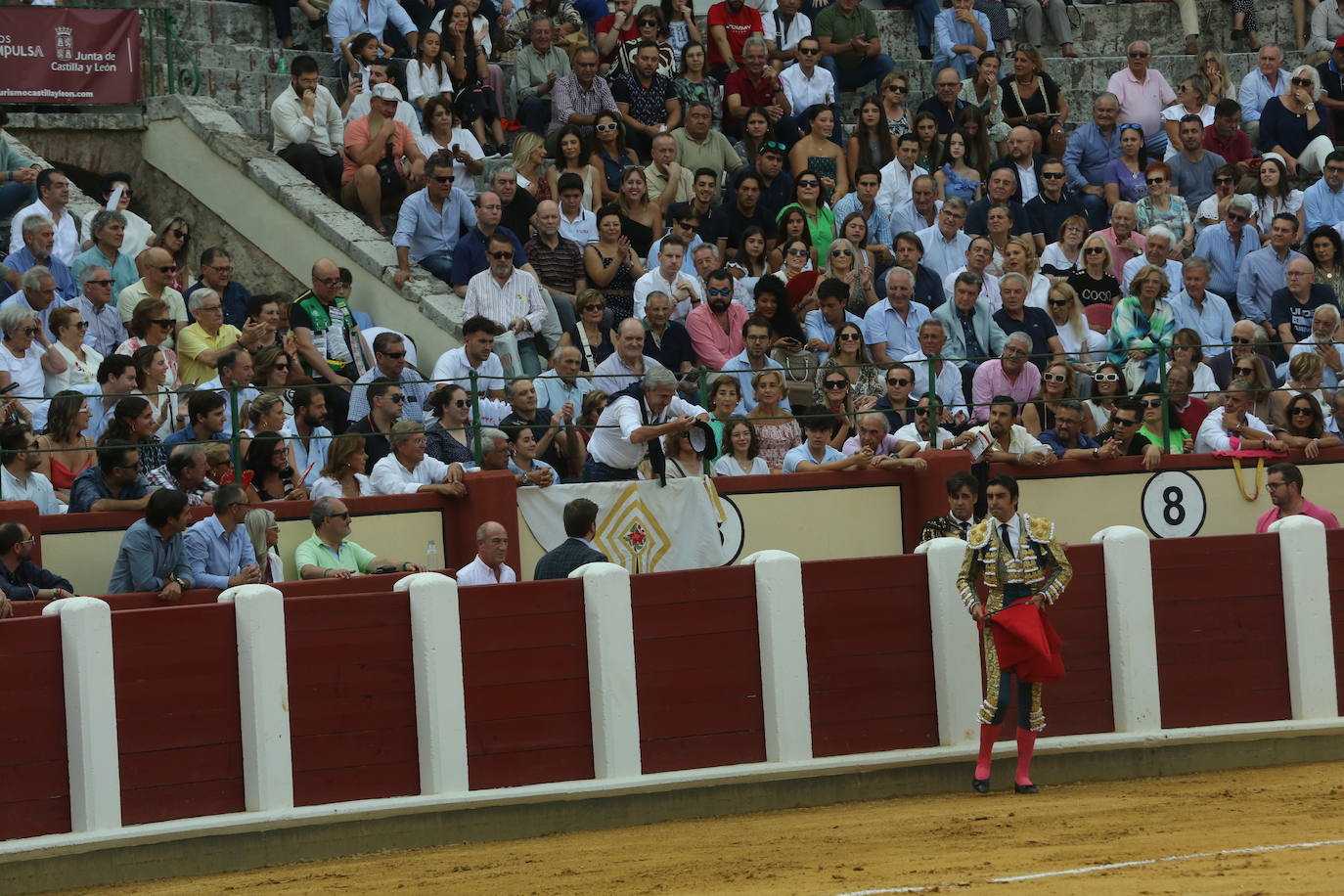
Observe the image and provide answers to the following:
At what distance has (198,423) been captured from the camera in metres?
10.7

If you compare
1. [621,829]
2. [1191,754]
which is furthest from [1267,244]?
[621,829]

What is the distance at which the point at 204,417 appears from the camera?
422 inches

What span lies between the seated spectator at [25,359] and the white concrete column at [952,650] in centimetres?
462

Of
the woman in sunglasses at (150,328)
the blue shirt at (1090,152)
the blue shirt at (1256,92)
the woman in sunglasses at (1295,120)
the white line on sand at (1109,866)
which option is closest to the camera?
the white line on sand at (1109,866)

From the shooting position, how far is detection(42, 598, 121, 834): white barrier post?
28.7 feet

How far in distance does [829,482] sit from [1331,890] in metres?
5.20

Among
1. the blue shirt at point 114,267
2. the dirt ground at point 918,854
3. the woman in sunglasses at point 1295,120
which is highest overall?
the woman in sunglasses at point 1295,120

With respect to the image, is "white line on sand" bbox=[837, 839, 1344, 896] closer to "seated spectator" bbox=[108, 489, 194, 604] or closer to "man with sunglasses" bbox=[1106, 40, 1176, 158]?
"seated spectator" bbox=[108, 489, 194, 604]

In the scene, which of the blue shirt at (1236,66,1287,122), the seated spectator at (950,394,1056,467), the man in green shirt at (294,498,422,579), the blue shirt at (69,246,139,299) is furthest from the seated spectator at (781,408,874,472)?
the blue shirt at (1236,66,1287,122)

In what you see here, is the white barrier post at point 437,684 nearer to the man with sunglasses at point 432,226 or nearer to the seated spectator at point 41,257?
the seated spectator at point 41,257

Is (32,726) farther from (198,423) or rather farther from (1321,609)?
(1321,609)

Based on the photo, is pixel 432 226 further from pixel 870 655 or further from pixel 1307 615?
pixel 1307 615

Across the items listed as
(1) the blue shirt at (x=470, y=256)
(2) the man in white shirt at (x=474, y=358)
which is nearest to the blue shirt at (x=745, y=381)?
(2) the man in white shirt at (x=474, y=358)

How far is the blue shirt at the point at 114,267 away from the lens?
12.6 metres
